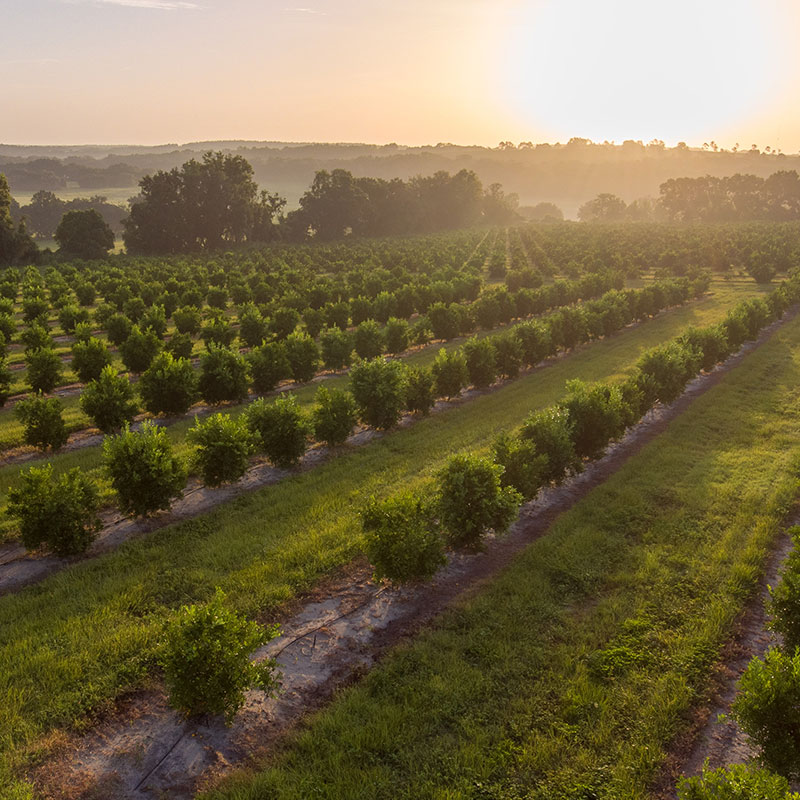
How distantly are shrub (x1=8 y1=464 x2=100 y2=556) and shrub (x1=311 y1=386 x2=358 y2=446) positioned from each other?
7.53 meters

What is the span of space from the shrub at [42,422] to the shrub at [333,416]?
8342mm

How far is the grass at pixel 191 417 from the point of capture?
16391mm

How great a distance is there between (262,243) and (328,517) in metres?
93.6

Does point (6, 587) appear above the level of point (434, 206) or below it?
below

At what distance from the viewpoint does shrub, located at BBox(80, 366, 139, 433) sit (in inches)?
755

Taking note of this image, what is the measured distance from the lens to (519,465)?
45.9ft

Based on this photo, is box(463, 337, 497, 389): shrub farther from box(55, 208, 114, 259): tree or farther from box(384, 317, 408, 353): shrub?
box(55, 208, 114, 259): tree

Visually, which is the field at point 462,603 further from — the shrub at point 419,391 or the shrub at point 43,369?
the shrub at point 43,369

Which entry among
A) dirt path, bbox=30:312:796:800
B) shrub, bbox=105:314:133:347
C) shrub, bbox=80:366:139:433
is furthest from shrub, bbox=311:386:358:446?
shrub, bbox=105:314:133:347

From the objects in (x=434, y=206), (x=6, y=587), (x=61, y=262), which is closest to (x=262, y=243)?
(x=61, y=262)

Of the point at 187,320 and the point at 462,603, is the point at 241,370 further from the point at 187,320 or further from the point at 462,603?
the point at 187,320

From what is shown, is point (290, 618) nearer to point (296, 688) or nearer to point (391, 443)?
point (296, 688)

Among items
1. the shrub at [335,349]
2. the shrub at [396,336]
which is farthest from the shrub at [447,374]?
the shrub at [396,336]

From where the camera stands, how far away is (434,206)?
134 m
